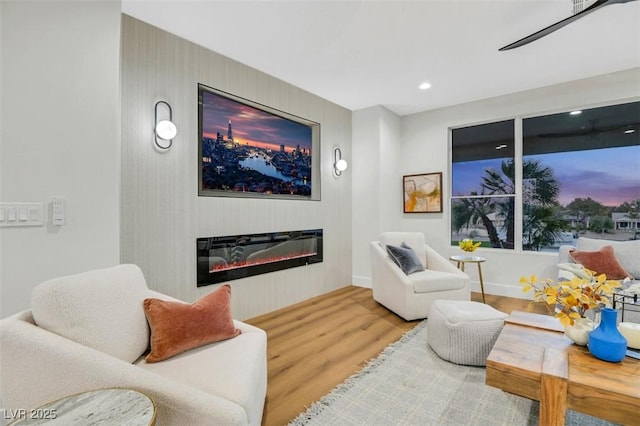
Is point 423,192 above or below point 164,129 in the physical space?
below

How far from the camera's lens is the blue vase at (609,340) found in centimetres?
146

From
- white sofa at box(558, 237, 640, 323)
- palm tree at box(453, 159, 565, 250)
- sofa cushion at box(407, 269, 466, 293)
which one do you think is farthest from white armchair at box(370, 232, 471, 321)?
palm tree at box(453, 159, 565, 250)

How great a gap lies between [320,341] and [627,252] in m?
3.31

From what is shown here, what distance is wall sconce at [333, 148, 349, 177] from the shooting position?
14.5 ft

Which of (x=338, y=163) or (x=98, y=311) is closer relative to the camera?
(x=98, y=311)

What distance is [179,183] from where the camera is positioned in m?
2.69

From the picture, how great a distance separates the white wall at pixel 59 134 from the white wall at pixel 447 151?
338cm

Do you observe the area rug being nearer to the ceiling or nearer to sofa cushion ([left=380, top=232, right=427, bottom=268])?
sofa cushion ([left=380, top=232, right=427, bottom=268])

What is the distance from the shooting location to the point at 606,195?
3.62m

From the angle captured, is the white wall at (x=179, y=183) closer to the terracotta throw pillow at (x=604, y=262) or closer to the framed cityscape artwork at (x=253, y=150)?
the framed cityscape artwork at (x=253, y=150)

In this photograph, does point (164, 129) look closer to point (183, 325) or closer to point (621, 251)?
point (183, 325)

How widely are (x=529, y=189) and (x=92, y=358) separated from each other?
186 inches

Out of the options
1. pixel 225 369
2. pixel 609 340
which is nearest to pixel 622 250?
pixel 609 340

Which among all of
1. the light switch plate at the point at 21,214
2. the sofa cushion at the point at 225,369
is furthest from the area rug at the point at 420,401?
the light switch plate at the point at 21,214
